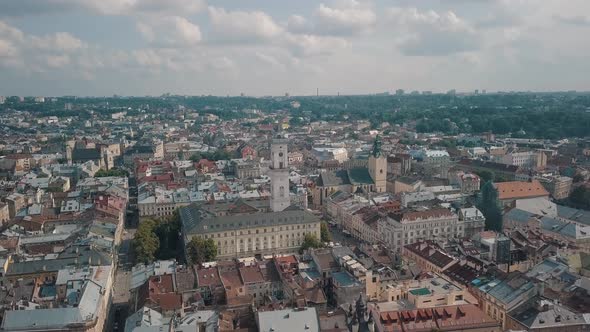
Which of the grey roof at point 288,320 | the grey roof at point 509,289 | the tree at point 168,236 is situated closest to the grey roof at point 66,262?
the tree at point 168,236

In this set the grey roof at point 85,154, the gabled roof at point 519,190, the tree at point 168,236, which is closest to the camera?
the tree at point 168,236

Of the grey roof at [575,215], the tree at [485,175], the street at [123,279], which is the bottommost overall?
the street at [123,279]

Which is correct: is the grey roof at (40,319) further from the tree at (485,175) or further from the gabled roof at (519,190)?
Result: the tree at (485,175)

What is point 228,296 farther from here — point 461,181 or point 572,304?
point 461,181

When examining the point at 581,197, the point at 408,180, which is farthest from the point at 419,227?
the point at 581,197

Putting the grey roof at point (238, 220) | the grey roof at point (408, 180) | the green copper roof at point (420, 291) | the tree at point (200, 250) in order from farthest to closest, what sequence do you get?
the grey roof at point (408, 180) → the grey roof at point (238, 220) → the tree at point (200, 250) → the green copper roof at point (420, 291)

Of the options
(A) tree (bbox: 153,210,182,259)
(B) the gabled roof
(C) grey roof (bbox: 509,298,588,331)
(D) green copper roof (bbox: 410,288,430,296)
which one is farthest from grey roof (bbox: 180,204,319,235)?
(B) the gabled roof

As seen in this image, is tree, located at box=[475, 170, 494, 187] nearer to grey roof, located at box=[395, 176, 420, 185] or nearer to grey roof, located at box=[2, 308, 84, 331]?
grey roof, located at box=[395, 176, 420, 185]

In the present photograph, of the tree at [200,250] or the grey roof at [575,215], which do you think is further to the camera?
the grey roof at [575,215]
